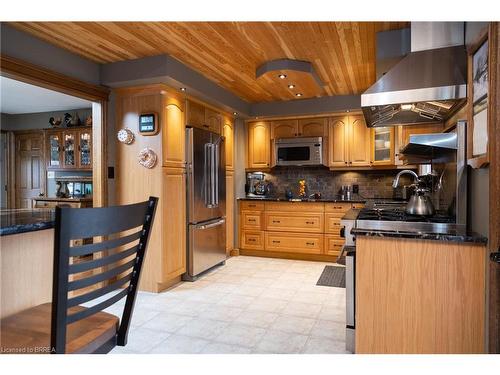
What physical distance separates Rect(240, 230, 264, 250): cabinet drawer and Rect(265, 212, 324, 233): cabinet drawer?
0.20 meters

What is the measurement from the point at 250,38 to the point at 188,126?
1.36 metres

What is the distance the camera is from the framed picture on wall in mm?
1576

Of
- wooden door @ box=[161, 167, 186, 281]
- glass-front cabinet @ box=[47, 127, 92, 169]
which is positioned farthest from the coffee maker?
glass-front cabinet @ box=[47, 127, 92, 169]

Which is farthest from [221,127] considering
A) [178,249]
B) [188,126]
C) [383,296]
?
[383,296]

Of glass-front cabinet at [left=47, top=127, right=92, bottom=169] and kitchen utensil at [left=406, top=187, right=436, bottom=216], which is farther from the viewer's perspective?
glass-front cabinet at [left=47, top=127, right=92, bottom=169]

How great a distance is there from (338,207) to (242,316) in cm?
233

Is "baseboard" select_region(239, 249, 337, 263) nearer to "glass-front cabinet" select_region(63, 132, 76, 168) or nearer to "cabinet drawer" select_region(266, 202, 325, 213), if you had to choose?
"cabinet drawer" select_region(266, 202, 325, 213)

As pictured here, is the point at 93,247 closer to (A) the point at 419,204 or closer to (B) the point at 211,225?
(A) the point at 419,204

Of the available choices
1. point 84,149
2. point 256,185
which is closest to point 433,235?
point 256,185

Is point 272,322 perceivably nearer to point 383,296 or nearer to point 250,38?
point 383,296

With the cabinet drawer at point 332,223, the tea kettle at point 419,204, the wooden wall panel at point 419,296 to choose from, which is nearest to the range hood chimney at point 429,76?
the tea kettle at point 419,204

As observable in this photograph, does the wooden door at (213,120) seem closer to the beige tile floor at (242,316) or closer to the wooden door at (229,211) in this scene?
the wooden door at (229,211)

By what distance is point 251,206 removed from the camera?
5.02 meters

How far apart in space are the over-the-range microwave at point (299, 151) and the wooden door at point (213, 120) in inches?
41.7
